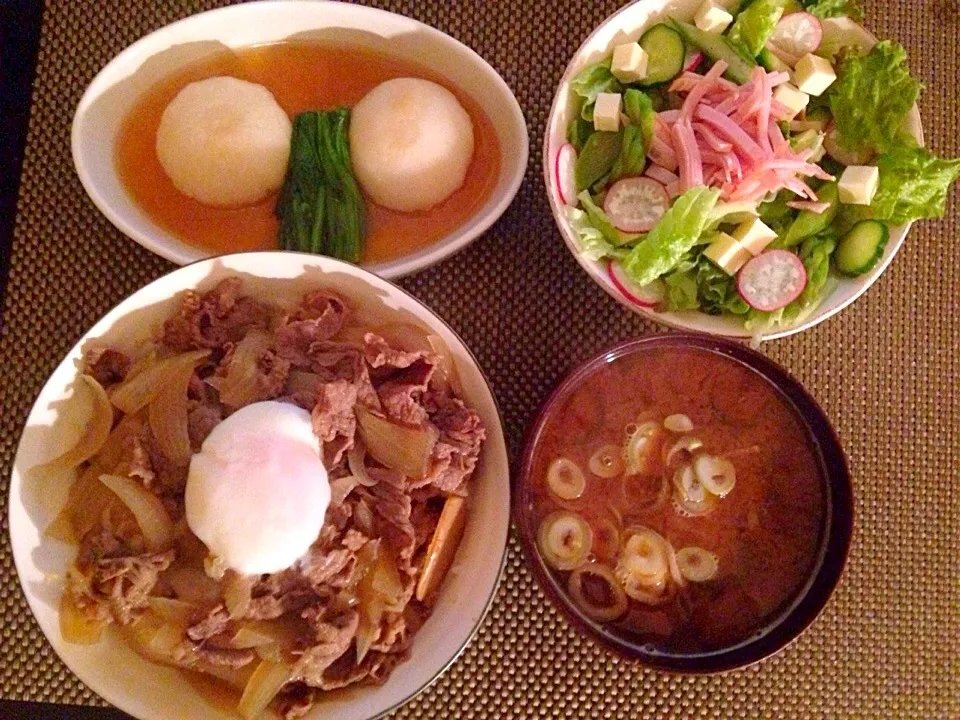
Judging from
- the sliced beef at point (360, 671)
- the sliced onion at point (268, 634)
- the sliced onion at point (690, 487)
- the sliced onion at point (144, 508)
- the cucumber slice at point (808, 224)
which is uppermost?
the cucumber slice at point (808, 224)

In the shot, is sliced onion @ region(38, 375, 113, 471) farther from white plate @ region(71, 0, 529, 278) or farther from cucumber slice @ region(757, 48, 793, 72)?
cucumber slice @ region(757, 48, 793, 72)

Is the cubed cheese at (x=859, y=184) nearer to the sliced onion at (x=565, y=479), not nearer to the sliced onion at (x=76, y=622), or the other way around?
the sliced onion at (x=565, y=479)

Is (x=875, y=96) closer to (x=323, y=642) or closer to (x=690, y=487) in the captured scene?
(x=690, y=487)

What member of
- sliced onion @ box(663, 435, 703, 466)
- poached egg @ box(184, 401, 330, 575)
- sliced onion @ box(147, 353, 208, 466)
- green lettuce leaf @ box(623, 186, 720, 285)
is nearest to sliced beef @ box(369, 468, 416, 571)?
poached egg @ box(184, 401, 330, 575)

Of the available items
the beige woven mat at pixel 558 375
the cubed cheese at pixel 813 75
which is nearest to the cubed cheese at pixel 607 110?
the beige woven mat at pixel 558 375

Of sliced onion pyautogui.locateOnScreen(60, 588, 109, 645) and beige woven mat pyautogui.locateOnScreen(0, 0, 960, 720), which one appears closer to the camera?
sliced onion pyautogui.locateOnScreen(60, 588, 109, 645)

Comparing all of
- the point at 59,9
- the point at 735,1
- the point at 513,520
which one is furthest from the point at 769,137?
the point at 59,9
